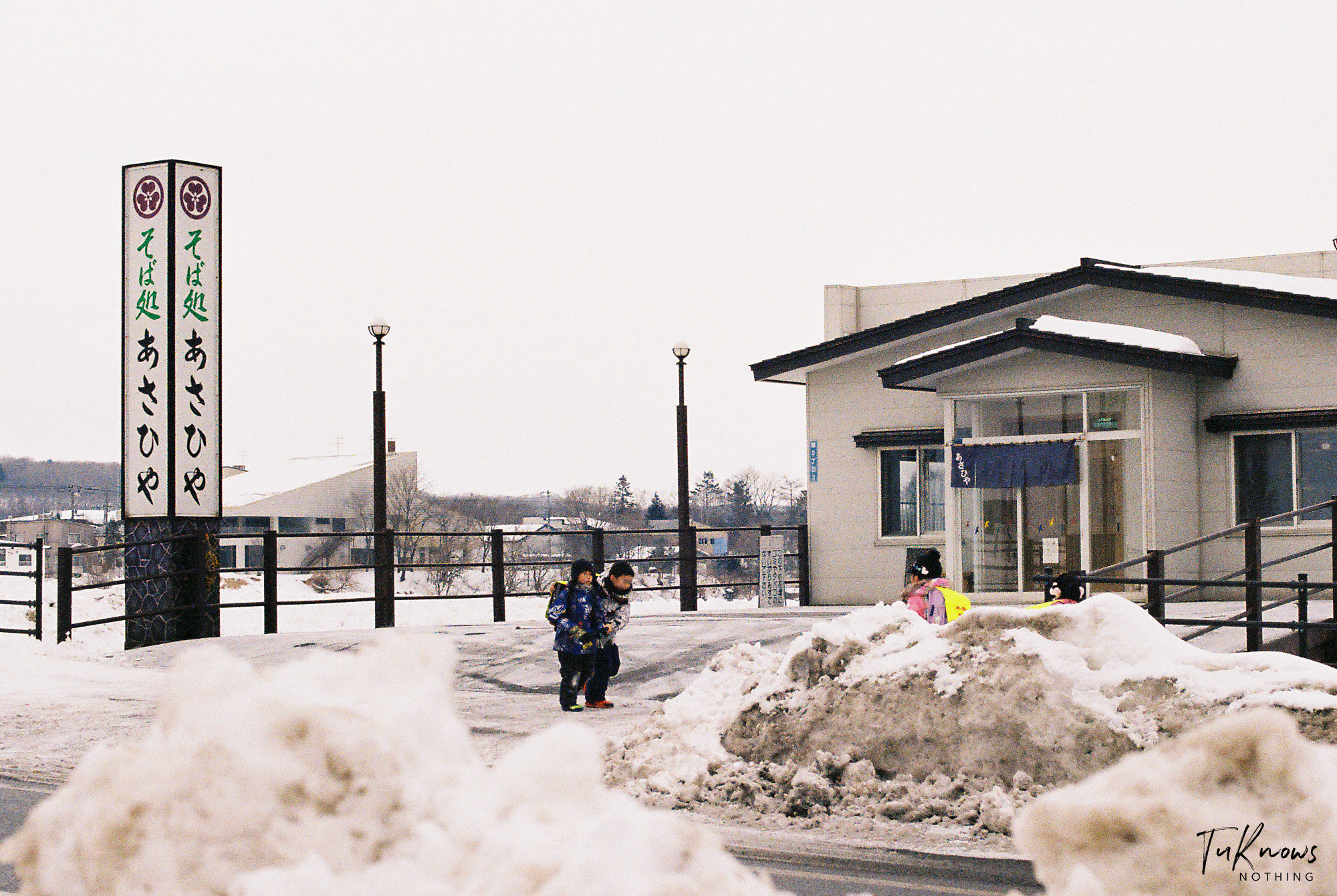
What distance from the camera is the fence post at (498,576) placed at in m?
18.9

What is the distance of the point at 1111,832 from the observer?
229 cm

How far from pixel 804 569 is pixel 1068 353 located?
21.1ft

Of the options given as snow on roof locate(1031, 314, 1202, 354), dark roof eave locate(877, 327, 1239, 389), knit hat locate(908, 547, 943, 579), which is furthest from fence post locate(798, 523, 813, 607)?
knit hat locate(908, 547, 943, 579)

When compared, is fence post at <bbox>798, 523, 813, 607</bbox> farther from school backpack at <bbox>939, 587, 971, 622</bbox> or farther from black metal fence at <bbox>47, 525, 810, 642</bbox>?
school backpack at <bbox>939, 587, 971, 622</bbox>

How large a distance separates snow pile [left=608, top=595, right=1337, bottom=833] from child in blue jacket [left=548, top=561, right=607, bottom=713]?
9.47 feet

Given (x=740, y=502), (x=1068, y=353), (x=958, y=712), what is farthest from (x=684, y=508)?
(x=740, y=502)

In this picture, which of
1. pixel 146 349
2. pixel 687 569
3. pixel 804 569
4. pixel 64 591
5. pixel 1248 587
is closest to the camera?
pixel 1248 587

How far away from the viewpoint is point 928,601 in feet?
36.3

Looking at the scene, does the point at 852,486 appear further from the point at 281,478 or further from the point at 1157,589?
the point at 281,478

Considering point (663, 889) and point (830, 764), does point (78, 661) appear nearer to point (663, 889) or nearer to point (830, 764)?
point (830, 764)

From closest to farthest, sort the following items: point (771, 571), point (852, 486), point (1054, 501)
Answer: point (1054, 501) → point (771, 571) → point (852, 486)

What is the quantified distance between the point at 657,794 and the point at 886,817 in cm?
128

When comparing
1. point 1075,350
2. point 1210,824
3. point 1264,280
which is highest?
point 1264,280

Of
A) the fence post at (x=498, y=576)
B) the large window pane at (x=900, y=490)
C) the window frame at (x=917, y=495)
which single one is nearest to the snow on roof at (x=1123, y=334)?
the window frame at (x=917, y=495)
